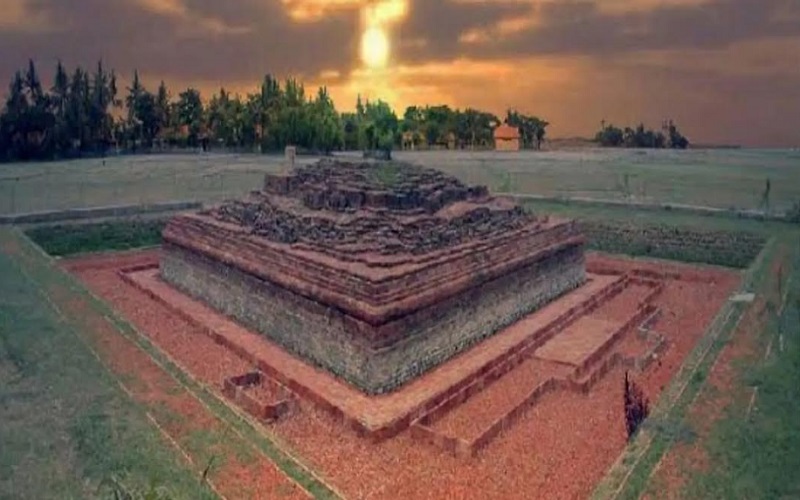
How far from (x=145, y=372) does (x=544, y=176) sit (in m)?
22.9

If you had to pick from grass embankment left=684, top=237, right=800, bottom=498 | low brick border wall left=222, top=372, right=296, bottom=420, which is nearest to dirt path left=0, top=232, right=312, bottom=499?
low brick border wall left=222, top=372, right=296, bottom=420

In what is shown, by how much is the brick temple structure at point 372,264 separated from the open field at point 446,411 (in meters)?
0.66

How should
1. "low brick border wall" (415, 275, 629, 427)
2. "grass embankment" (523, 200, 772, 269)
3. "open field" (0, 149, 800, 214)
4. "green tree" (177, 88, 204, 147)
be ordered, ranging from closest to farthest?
"low brick border wall" (415, 275, 629, 427), "grass embankment" (523, 200, 772, 269), "open field" (0, 149, 800, 214), "green tree" (177, 88, 204, 147)

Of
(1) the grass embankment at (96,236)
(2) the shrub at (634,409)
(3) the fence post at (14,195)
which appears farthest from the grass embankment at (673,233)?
(3) the fence post at (14,195)

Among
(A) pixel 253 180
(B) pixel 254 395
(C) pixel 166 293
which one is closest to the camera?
(B) pixel 254 395

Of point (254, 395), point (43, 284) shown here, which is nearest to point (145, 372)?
point (254, 395)

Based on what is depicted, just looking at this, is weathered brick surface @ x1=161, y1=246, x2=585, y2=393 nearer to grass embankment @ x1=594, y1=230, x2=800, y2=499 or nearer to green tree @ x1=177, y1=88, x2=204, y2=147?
grass embankment @ x1=594, y1=230, x2=800, y2=499

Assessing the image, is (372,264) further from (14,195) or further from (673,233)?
(14,195)

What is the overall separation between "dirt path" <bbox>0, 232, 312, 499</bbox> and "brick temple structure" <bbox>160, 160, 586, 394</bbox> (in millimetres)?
1761

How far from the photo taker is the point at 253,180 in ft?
87.6

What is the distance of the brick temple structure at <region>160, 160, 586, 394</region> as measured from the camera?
8.17 meters

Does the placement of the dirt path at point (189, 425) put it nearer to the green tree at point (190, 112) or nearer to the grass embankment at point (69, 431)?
the grass embankment at point (69, 431)

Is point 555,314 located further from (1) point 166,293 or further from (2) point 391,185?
(1) point 166,293

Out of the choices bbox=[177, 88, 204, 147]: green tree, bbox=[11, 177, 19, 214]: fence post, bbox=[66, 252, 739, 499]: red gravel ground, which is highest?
bbox=[177, 88, 204, 147]: green tree
